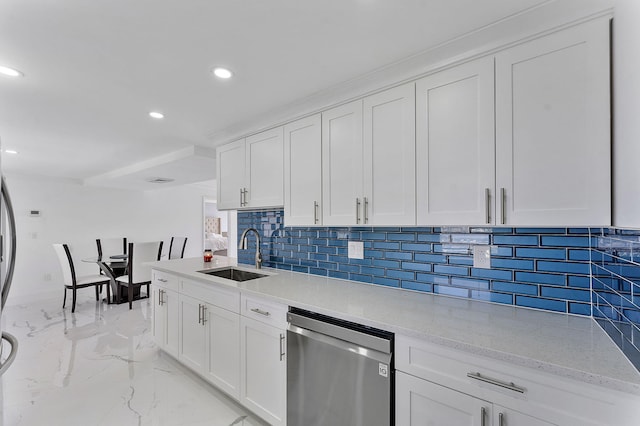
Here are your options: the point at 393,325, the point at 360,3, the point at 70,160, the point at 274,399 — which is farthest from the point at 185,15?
the point at 70,160

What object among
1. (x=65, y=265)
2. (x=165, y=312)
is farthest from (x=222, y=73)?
(x=65, y=265)

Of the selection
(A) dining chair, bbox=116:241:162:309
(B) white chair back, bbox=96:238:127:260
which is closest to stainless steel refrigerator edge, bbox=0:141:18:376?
(A) dining chair, bbox=116:241:162:309

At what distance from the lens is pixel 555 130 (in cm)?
129

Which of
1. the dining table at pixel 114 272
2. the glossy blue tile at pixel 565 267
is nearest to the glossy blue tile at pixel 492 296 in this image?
the glossy blue tile at pixel 565 267

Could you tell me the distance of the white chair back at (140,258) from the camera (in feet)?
15.4

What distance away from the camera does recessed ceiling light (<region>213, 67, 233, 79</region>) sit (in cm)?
183

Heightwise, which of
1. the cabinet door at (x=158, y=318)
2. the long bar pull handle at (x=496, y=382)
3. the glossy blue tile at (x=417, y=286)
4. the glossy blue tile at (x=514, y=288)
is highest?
the glossy blue tile at (x=514, y=288)

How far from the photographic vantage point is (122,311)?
15.1 feet

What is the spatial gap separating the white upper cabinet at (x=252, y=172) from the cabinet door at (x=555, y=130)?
1.64m

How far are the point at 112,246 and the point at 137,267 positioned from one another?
179 cm

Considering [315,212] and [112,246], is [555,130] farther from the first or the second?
[112,246]

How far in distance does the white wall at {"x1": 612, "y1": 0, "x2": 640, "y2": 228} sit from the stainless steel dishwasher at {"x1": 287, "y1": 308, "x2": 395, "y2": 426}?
1.03 m

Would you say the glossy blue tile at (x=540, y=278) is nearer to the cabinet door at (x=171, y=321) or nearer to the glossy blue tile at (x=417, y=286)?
the glossy blue tile at (x=417, y=286)

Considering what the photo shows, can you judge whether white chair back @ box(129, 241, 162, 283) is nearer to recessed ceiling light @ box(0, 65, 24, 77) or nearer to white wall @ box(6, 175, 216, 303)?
white wall @ box(6, 175, 216, 303)
